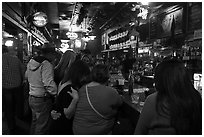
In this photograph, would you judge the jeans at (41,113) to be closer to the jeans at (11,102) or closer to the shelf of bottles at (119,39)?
the jeans at (11,102)

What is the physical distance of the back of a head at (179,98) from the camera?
1.48m

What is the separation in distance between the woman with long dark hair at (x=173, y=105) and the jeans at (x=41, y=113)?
6.43ft

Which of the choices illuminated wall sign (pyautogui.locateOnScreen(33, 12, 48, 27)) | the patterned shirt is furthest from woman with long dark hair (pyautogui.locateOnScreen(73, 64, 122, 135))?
illuminated wall sign (pyautogui.locateOnScreen(33, 12, 48, 27))

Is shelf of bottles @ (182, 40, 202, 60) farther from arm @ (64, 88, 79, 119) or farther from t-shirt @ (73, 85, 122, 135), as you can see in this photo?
arm @ (64, 88, 79, 119)

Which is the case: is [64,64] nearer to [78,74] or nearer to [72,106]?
[78,74]

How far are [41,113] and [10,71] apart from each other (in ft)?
2.98

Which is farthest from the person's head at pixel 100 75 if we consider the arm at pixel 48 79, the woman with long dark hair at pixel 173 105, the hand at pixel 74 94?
the arm at pixel 48 79

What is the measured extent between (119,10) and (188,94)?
7.20 m

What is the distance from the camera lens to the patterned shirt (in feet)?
11.4

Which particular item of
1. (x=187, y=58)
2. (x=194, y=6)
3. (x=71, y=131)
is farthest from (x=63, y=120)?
(x=194, y=6)

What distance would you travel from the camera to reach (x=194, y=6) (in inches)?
Answer: 215

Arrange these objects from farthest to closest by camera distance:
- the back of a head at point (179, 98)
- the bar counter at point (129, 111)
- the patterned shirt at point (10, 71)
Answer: the patterned shirt at point (10, 71) < the bar counter at point (129, 111) < the back of a head at point (179, 98)

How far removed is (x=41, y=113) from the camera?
3170mm

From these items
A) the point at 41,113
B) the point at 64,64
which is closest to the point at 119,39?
the point at 64,64
